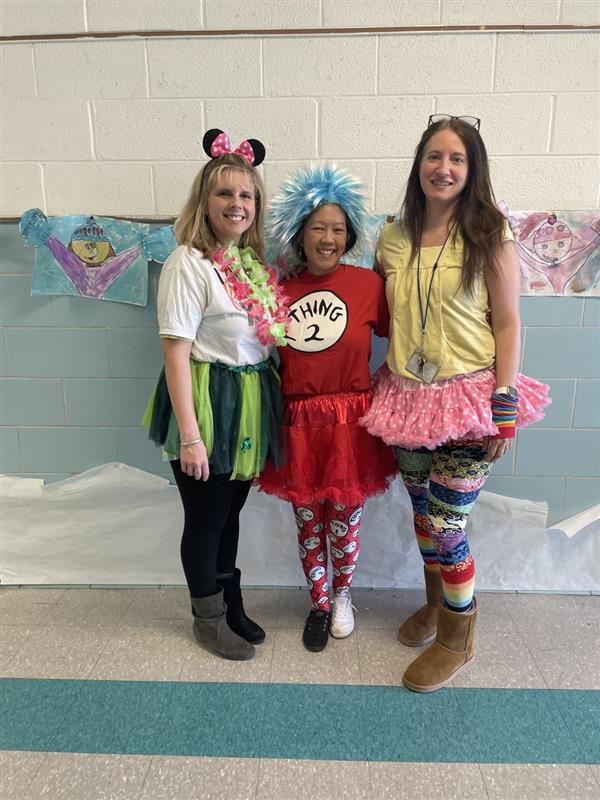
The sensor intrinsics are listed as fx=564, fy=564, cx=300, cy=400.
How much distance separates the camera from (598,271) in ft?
6.16

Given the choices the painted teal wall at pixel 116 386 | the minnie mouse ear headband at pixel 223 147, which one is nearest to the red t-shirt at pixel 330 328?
the minnie mouse ear headband at pixel 223 147

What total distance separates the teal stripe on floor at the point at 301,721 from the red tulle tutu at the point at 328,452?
564 mm

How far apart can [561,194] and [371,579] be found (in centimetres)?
150

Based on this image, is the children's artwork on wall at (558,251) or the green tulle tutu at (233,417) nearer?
the green tulle tutu at (233,417)

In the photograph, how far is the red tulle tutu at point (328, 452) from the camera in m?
1.62

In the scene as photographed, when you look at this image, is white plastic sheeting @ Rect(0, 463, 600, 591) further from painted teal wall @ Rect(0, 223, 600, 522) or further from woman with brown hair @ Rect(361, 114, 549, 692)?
woman with brown hair @ Rect(361, 114, 549, 692)

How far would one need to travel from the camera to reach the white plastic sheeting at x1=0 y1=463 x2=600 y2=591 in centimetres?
207

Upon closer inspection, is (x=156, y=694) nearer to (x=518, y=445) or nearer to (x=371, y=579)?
(x=371, y=579)

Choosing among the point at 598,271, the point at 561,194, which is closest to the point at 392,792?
the point at 598,271

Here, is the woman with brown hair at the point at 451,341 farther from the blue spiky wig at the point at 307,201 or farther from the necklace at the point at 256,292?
the necklace at the point at 256,292

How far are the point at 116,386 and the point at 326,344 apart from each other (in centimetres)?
88

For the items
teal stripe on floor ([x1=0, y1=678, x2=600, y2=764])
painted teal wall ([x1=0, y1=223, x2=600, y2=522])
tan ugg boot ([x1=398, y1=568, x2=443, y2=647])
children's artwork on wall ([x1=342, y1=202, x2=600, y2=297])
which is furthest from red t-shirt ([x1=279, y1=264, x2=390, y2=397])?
teal stripe on floor ([x1=0, y1=678, x2=600, y2=764])

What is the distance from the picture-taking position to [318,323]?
157 centimetres

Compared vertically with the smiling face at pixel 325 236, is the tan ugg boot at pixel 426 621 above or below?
below
